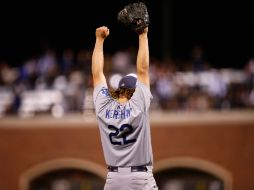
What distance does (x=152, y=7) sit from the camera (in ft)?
70.8

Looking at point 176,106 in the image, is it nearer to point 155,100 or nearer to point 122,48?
point 155,100

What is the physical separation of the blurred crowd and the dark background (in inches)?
207

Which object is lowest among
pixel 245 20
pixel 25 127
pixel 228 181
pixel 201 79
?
pixel 228 181

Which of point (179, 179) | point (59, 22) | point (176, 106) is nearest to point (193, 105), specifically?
point (176, 106)

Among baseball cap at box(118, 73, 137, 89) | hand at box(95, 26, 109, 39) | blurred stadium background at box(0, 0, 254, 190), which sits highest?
hand at box(95, 26, 109, 39)

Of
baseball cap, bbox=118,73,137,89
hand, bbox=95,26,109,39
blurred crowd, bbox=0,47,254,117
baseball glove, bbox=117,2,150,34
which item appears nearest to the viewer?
baseball cap, bbox=118,73,137,89

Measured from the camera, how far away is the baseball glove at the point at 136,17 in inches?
223

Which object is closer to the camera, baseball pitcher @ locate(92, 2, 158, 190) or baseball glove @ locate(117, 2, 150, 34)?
baseball pitcher @ locate(92, 2, 158, 190)

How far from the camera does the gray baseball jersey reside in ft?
17.9

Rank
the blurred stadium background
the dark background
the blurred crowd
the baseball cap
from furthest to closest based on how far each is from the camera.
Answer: the dark background, the blurred stadium background, the blurred crowd, the baseball cap

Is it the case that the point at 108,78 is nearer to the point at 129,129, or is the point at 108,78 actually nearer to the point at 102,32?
the point at 102,32

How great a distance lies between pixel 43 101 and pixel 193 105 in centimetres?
316

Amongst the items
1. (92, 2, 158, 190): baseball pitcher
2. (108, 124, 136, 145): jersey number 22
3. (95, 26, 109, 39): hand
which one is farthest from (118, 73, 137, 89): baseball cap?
(95, 26, 109, 39): hand

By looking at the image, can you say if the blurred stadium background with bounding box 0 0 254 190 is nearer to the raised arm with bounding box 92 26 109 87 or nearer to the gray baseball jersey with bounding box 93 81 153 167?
the raised arm with bounding box 92 26 109 87
